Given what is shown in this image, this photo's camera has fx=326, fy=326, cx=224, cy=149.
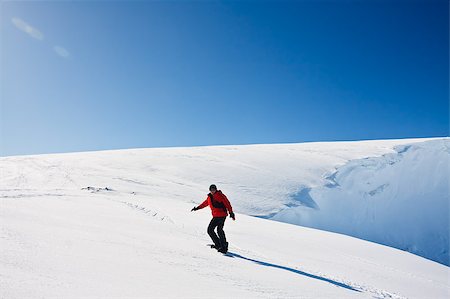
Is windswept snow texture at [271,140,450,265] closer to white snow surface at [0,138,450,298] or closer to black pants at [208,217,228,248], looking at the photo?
white snow surface at [0,138,450,298]

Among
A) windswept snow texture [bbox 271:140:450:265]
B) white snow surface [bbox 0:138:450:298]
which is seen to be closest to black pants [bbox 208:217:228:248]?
white snow surface [bbox 0:138:450:298]

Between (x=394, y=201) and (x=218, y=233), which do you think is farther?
(x=394, y=201)

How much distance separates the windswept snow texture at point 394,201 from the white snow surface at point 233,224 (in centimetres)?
7

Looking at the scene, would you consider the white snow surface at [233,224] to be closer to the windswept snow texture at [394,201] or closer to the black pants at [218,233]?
the windswept snow texture at [394,201]

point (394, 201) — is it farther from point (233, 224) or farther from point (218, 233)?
point (218, 233)

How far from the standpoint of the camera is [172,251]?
5008 mm

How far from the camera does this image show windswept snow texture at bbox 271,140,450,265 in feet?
53.9

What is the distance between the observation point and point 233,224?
9.42 meters

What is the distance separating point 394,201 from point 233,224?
13573 mm

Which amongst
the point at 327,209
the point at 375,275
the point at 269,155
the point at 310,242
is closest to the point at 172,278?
the point at 375,275

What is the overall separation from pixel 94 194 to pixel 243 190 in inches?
267

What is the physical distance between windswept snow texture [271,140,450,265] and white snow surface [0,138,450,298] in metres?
0.07

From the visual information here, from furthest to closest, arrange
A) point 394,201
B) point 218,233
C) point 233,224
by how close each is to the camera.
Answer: point 394,201 < point 233,224 < point 218,233

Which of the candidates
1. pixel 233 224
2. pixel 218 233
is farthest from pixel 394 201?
pixel 218 233
